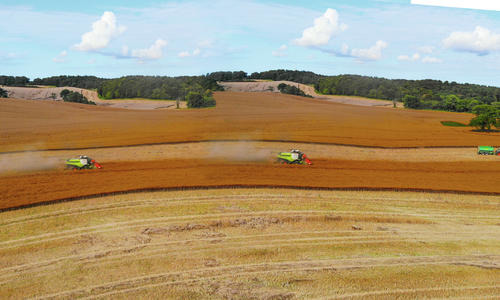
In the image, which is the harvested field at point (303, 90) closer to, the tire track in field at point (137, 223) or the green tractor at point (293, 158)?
the green tractor at point (293, 158)

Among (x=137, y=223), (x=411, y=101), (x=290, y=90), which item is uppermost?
(x=290, y=90)

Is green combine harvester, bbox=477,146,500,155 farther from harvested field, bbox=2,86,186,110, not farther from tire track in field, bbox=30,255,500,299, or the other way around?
harvested field, bbox=2,86,186,110

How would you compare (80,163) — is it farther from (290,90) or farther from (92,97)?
(290,90)

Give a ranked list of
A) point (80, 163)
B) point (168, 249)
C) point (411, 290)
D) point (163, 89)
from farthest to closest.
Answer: point (163, 89), point (80, 163), point (168, 249), point (411, 290)

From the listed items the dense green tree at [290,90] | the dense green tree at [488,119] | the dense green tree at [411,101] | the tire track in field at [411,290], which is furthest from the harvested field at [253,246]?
the dense green tree at [290,90]

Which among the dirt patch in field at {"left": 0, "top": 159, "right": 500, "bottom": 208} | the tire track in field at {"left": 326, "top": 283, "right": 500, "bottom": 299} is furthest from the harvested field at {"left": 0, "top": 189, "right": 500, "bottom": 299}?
the dirt patch in field at {"left": 0, "top": 159, "right": 500, "bottom": 208}

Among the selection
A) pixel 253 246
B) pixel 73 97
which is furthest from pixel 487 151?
pixel 73 97
